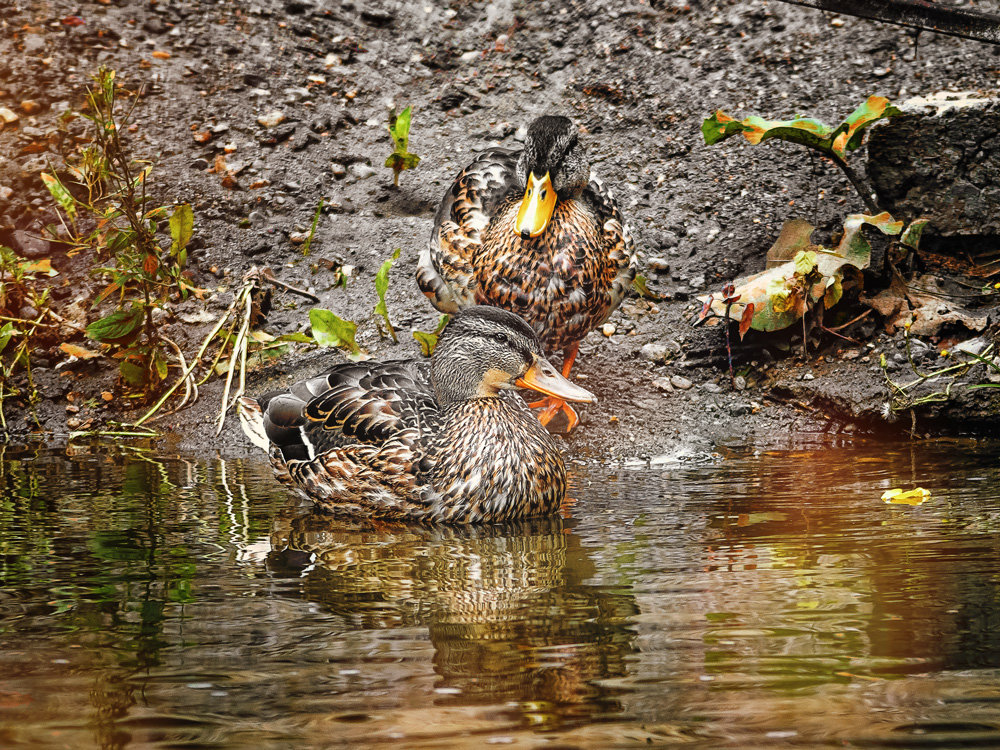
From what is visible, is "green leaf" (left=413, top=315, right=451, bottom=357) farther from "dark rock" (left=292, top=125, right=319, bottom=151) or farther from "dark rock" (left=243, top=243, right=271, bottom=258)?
"dark rock" (left=292, top=125, right=319, bottom=151)

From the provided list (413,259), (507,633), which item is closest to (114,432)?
(413,259)

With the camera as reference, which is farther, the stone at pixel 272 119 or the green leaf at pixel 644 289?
the stone at pixel 272 119

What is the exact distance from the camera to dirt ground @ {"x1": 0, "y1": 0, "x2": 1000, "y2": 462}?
563 cm

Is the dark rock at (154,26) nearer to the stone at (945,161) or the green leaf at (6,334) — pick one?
the green leaf at (6,334)

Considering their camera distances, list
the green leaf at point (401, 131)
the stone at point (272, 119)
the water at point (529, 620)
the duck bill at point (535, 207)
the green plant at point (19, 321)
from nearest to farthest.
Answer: the water at point (529, 620) < the duck bill at point (535, 207) < the green plant at point (19, 321) < the green leaf at point (401, 131) < the stone at point (272, 119)

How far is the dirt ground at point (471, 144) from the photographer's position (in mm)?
5629

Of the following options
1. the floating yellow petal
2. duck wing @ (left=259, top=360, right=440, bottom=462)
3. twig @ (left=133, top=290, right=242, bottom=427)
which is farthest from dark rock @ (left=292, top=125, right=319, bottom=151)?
the floating yellow petal

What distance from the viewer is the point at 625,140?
7516mm

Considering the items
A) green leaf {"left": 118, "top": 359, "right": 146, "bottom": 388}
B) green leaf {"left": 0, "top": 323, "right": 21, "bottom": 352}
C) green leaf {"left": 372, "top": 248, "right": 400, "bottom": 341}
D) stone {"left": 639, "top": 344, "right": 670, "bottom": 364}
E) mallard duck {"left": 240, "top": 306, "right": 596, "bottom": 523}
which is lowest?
mallard duck {"left": 240, "top": 306, "right": 596, "bottom": 523}

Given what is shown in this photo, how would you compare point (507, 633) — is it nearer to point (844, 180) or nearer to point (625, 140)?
point (844, 180)

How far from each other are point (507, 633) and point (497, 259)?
2.86 metres

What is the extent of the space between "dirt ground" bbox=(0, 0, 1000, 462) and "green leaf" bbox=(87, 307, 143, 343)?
456 millimetres

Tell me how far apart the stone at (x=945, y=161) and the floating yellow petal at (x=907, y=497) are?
242cm

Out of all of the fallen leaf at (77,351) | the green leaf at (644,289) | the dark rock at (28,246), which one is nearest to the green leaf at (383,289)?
the green leaf at (644,289)
